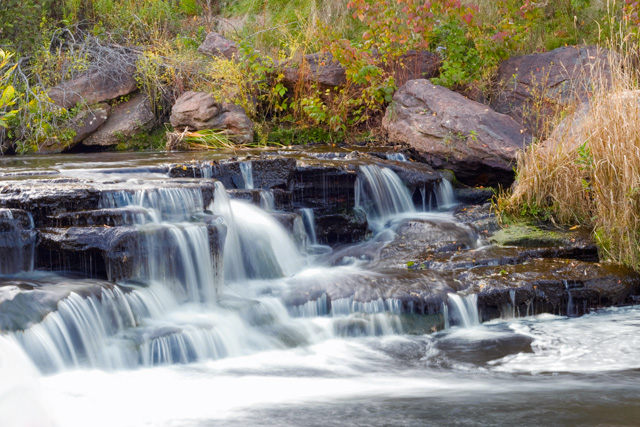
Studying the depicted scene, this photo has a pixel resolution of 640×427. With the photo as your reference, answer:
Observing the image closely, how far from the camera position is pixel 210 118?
10.7 meters

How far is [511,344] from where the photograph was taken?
505 cm

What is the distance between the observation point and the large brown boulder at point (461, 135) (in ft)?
28.5

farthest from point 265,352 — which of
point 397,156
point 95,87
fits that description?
point 95,87

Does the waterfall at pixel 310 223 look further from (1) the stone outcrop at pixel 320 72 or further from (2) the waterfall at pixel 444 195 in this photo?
(1) the stone outcrop at pixel 320 72

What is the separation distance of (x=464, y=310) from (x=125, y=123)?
761 centimetres

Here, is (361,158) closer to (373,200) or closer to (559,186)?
(373,200)

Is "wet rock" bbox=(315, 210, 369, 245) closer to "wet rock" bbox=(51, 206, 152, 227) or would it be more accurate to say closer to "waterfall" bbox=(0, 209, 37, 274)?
"wet rock" bbox=(51, 206, 152, 227)

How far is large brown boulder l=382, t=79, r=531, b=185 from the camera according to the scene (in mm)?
8672

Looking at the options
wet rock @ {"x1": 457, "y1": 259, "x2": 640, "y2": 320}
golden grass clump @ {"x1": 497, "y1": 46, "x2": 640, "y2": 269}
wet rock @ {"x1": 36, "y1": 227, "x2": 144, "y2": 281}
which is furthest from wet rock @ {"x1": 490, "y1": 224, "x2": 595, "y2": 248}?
wet rock @ {"x1": 36, "y1": 227, "x2": 144, "y2": 281}

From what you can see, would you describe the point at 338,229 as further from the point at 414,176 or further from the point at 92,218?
Answer: the point at 92,218

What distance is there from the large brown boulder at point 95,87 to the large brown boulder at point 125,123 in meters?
0.27

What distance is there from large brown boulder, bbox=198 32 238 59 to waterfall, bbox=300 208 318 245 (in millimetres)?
5188

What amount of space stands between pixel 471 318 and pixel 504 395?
62.0 inches

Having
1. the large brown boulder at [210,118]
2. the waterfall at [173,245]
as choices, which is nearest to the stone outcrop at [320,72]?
the large brown boulder at [210,118]
